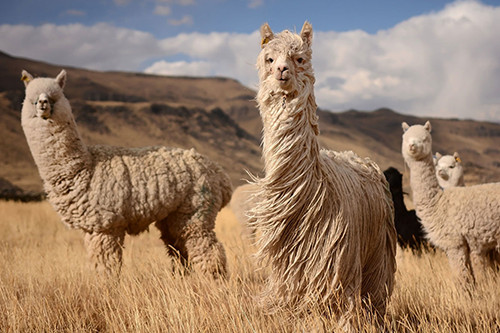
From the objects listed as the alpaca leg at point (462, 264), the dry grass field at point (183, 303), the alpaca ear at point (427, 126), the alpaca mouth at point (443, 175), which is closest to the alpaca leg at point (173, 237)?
the dry grass field at point (183, 303)

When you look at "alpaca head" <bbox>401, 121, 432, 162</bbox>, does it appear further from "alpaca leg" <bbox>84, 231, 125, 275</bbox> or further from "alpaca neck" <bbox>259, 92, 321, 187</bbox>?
"alpaca leg" <bbox>84, 231, 125, 275</bbox>

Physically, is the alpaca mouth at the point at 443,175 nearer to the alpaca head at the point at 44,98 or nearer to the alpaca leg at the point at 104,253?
the alpaca leg at the point at 104,253

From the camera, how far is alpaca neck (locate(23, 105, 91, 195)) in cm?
502

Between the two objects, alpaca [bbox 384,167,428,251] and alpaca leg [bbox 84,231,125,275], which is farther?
alpaca [bbox 384,167,428,251]

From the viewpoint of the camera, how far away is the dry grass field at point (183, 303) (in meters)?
3.29

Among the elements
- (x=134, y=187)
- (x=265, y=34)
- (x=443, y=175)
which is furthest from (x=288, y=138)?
(x=443, y=175)

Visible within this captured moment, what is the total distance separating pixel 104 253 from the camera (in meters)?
4.95

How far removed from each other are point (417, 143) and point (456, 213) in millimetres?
996

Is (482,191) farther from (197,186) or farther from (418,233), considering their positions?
(197,186)

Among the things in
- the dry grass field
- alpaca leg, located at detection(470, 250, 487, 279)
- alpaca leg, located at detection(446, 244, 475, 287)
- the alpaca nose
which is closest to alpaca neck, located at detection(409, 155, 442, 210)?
alpaca leg, located at detection(446, 244, 475, 287)

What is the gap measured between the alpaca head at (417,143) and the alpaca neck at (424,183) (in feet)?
0.31

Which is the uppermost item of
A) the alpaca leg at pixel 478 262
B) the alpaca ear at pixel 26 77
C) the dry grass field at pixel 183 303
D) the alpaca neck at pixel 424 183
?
the alpaca ear at pixel 26 77

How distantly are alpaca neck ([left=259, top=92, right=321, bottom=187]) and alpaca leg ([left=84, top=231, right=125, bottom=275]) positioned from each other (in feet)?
9.35

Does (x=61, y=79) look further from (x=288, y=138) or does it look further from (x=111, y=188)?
(x=288, y=138)
